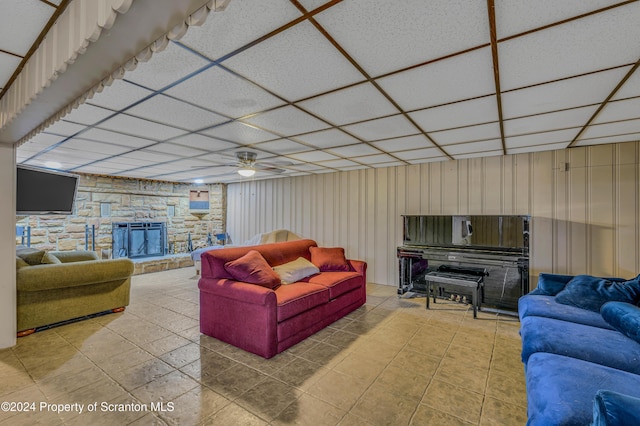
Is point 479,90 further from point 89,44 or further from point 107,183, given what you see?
point 107,183

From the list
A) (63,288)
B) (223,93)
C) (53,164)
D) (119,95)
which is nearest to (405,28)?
(223,93)

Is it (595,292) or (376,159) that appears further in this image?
(376,159)

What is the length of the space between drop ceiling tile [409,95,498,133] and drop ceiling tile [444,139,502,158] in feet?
3.10

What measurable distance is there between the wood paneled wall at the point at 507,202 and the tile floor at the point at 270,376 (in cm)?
171

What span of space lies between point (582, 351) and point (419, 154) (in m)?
3.17

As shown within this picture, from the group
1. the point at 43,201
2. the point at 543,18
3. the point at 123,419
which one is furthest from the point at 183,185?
the point at 543,18

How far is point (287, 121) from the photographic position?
9.33ft

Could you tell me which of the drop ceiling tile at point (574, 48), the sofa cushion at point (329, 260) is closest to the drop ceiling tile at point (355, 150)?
the sofa cushion at point (329, 260)

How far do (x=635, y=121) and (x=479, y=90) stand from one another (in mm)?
2162

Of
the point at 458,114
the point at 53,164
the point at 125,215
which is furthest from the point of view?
the point at 125,215

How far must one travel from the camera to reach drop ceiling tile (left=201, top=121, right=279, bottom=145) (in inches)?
119

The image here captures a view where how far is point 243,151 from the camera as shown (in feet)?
13.5

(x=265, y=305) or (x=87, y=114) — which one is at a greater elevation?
(x=87, y=114)

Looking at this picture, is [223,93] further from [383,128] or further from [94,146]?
[94,146]
